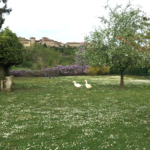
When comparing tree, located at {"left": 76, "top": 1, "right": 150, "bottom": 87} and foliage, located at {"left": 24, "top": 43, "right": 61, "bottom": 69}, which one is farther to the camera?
foliage, located at {"left": 24, "top": 43, "right": 61, "bottom": 69}

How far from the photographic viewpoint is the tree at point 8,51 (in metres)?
18.0

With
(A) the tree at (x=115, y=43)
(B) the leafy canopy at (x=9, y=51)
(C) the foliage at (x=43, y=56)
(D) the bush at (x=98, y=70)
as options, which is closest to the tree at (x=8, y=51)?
(B) the leafy canopy at (x=9, y=51)

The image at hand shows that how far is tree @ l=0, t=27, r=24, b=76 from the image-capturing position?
1795 cm

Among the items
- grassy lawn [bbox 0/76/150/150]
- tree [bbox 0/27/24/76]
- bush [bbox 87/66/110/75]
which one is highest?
tree [bbox 0/27/24/76]

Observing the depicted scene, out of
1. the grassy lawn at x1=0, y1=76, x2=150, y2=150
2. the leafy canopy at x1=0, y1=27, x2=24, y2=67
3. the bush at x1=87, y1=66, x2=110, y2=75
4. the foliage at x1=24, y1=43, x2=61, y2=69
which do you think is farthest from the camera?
the foliage at x1=24, y1=43, x2=61, y2=69

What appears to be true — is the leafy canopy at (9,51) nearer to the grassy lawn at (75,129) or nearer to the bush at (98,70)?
the grassy lawn at (75,129)

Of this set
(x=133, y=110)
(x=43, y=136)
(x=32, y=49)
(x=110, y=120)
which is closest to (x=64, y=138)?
(x=43, y=136)

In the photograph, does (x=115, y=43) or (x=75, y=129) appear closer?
(x=75, y=129)

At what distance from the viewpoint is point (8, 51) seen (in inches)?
712

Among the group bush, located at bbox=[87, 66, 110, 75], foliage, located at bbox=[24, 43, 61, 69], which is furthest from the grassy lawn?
foliage, located at bbox=[24, 43, 61, 69]

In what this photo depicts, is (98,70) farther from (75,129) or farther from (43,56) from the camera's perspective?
(75,129)

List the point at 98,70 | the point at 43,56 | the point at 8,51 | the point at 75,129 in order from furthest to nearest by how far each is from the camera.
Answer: the point at 43,56, the point at 98,70, the point at 8,51, the point at 75,129

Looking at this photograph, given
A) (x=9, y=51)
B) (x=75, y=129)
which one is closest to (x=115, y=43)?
(x=9, y=51)

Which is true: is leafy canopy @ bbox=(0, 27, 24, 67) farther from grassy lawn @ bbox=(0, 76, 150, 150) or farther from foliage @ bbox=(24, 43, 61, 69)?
foliage @ bbox=(24, 43, 61, 69)
